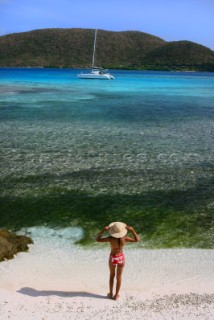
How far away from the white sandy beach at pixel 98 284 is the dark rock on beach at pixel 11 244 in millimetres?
182

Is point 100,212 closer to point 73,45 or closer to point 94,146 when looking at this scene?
point 94,146

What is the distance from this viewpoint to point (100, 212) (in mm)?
12492

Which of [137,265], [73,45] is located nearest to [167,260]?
[137,265]

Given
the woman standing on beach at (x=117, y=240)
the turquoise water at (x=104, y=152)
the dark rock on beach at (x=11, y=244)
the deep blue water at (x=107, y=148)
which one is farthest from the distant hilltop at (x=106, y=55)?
the woman standing on beach at (x=117, y=240)

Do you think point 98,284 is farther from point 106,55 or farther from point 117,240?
point 106,55

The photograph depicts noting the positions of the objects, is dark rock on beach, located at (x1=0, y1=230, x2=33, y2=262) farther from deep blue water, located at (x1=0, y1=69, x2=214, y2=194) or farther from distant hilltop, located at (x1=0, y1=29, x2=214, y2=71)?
distant hilltop, located at (x1=0, y1=29, x2=214, y2=71)

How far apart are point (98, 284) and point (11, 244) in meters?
2.58

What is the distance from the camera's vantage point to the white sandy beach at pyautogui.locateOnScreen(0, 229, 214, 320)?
745cm

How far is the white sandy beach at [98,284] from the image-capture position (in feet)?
24.4

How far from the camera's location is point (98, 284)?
8.58m

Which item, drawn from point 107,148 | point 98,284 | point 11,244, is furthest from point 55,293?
point 107,148

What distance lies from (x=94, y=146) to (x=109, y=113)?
14155 mm

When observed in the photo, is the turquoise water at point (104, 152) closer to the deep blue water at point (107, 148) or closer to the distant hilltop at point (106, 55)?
the deep blue water at point (107, 148)

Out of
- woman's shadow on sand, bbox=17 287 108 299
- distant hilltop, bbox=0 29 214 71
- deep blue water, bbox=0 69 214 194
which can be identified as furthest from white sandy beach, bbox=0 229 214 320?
distant hilltop, bbox=0 29 214 71
